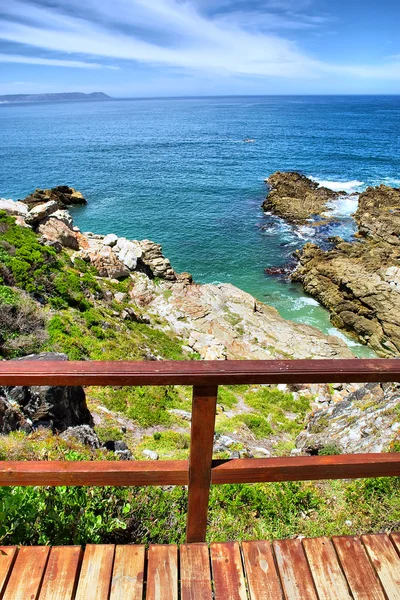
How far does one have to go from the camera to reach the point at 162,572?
101 inches

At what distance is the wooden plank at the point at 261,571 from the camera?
2.47m

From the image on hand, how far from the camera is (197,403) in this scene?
2.16m

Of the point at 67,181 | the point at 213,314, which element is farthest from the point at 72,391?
the point at 67,181

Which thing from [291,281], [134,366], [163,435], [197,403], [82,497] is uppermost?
[134,366]

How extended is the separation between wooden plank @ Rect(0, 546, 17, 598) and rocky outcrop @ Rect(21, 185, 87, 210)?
3741cm

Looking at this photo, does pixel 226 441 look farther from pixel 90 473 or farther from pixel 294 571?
pixel 90 473

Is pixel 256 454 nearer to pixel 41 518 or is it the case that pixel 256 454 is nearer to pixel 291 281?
pixel 41 518

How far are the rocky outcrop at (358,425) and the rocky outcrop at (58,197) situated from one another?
3355 cm

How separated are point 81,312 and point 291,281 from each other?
1501 centimetres

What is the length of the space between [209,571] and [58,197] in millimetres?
40554

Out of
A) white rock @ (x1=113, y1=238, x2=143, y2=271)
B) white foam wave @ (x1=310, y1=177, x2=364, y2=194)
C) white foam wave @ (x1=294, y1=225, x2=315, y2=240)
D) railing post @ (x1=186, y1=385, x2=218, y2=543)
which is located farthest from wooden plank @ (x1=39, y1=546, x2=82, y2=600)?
white foam wave @ (x1=310, y1=177, x2=364, y2=194)

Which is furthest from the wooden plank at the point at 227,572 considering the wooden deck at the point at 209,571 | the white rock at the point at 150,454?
the white rock at the point at 150,454

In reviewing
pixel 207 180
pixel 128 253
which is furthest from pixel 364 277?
pixel 207 180

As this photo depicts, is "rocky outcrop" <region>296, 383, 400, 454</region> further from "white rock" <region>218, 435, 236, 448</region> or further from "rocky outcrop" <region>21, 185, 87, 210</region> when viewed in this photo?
"rocky outcrop" <region>21, 185, 87, 210</region>
